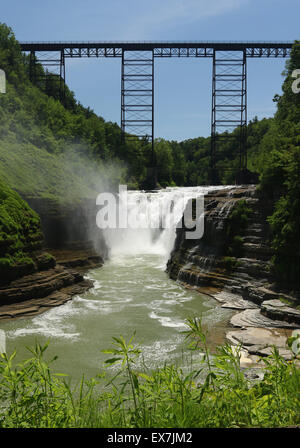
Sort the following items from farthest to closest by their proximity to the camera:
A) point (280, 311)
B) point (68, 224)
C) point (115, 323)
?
1. point (68, 224)
2. point (115, 323)
3. point (280, 311)

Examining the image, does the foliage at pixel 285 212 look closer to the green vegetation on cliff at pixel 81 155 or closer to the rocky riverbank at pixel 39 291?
the green vegetation on cliff at pixel 81 155

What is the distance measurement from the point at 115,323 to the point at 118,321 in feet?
0.64

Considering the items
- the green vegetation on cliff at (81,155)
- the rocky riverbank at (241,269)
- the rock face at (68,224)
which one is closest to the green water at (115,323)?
the rocky riverbank at (241,269)

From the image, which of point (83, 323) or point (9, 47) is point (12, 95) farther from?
point (83, 323)

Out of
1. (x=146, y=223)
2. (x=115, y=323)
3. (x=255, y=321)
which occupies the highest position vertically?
(x=146, y=223)

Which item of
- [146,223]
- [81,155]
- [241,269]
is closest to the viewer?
[241,269]

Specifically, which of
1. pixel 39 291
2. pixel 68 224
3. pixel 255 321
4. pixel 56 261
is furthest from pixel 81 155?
pixel 255 321

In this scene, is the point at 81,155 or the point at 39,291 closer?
the point at 39,291

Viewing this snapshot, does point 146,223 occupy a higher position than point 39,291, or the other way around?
point 146,223

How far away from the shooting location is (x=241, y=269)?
14.0 m

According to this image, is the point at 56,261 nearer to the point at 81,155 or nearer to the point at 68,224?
the point at 68,224

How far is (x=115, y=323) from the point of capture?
428 inches

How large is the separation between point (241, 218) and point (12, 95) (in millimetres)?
20937

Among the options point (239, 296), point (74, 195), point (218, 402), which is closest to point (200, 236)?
point (239, 296)
